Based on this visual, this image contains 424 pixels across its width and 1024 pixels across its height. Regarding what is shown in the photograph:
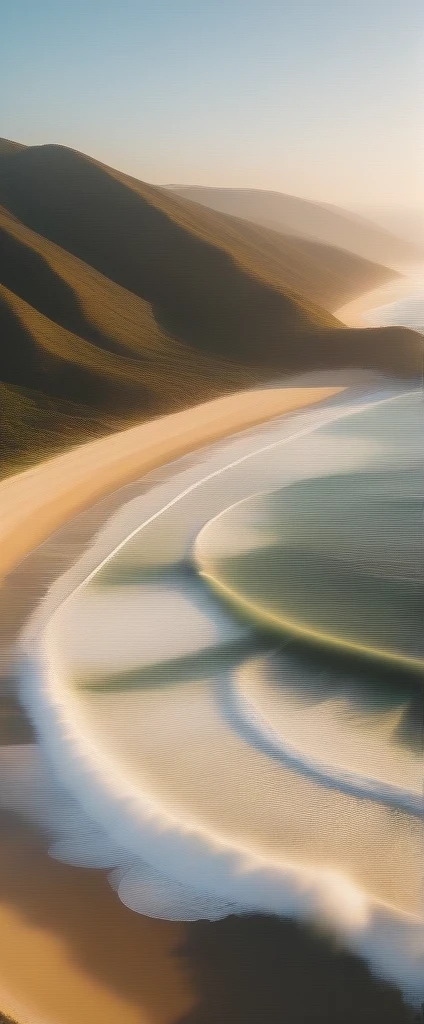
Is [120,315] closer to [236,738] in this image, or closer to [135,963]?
[236,738]

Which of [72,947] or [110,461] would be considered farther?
[110,461]

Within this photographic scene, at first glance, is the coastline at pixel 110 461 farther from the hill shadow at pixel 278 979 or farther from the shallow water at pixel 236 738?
the hill shadow at pixel 278 979

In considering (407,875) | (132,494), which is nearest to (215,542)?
(132,494)

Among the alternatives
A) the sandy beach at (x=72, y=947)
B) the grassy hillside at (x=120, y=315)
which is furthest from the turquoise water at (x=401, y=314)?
the sandy beach at (x=72, y=947)

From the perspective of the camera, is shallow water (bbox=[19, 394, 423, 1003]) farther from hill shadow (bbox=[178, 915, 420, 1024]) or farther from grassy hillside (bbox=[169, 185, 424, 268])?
grassy hillside (bbox=[169, 185, 424, 268])

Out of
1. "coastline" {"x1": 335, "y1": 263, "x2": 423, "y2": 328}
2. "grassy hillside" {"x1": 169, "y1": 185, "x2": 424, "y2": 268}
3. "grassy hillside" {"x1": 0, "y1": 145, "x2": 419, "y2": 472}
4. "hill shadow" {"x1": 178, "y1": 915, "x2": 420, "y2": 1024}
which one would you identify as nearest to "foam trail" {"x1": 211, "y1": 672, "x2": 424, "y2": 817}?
"hill shadow" {"x1": 178, "y1": 915, "x2": 420, "y2": 1024}

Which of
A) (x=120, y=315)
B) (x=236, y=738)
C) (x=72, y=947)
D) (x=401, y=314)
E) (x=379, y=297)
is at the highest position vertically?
(x=72, y=947)

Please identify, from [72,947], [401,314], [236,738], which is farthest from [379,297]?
[72,947]
